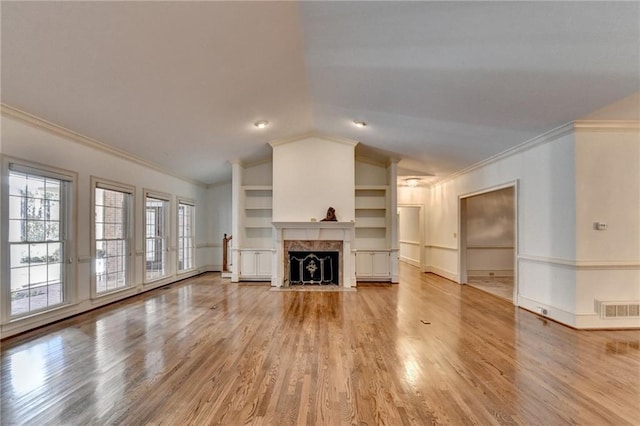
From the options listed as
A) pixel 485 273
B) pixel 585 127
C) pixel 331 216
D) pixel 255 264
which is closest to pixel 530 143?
pixel 585 127

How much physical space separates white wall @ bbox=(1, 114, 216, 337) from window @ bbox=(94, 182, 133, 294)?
6.5 inches

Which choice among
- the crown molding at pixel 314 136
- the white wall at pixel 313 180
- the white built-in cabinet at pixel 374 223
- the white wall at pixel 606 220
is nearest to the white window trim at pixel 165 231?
the white wall at pixel 313 180

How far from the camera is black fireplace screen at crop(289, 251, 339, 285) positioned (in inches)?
276

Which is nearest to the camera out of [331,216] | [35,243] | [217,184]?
[35,243]

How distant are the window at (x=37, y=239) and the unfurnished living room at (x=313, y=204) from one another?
0.03 meters

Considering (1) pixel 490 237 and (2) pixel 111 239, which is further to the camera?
(1) pixel 490 237

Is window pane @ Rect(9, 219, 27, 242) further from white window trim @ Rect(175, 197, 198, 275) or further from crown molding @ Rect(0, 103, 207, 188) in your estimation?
white window trim @ Rect(175, 197, 198, 275)

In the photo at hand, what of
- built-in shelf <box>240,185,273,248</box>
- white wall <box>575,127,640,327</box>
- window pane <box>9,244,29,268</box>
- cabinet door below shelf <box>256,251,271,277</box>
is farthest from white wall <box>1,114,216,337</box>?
white wall <box>575,127,640,327</box>

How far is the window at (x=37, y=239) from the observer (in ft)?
12.2

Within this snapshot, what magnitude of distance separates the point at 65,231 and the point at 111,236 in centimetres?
112

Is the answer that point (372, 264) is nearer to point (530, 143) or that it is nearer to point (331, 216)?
point (331, 216)

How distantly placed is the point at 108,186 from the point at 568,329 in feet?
22.8

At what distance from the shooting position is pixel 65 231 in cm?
439

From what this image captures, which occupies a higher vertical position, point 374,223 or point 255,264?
point 374,223
